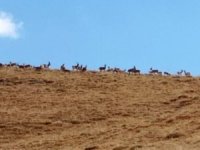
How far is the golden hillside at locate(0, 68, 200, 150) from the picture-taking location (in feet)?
61.2

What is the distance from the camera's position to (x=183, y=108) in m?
21.5

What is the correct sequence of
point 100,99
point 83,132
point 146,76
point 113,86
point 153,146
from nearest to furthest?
point 153,146 → point 83,132 → point 100,99 → point 113,86 → point 146,76

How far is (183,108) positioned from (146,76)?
4.91m

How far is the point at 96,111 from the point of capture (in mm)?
21750

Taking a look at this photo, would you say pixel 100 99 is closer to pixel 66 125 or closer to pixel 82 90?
pixel 82 90

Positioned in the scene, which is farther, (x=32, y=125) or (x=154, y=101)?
(x=154, y=101)

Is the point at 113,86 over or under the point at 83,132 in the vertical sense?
over

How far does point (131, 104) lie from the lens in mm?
22484

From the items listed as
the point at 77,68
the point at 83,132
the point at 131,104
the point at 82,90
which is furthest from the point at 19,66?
the point at 83,132

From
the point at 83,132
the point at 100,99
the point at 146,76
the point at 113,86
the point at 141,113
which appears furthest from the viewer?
the point at 146,76

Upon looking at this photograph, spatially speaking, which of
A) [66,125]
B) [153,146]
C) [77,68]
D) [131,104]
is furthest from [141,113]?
[77,68]

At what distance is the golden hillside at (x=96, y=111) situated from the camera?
18641 mm

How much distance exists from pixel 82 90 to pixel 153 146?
685 centimetres

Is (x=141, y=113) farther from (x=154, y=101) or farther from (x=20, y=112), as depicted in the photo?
(x=20, y=112)
